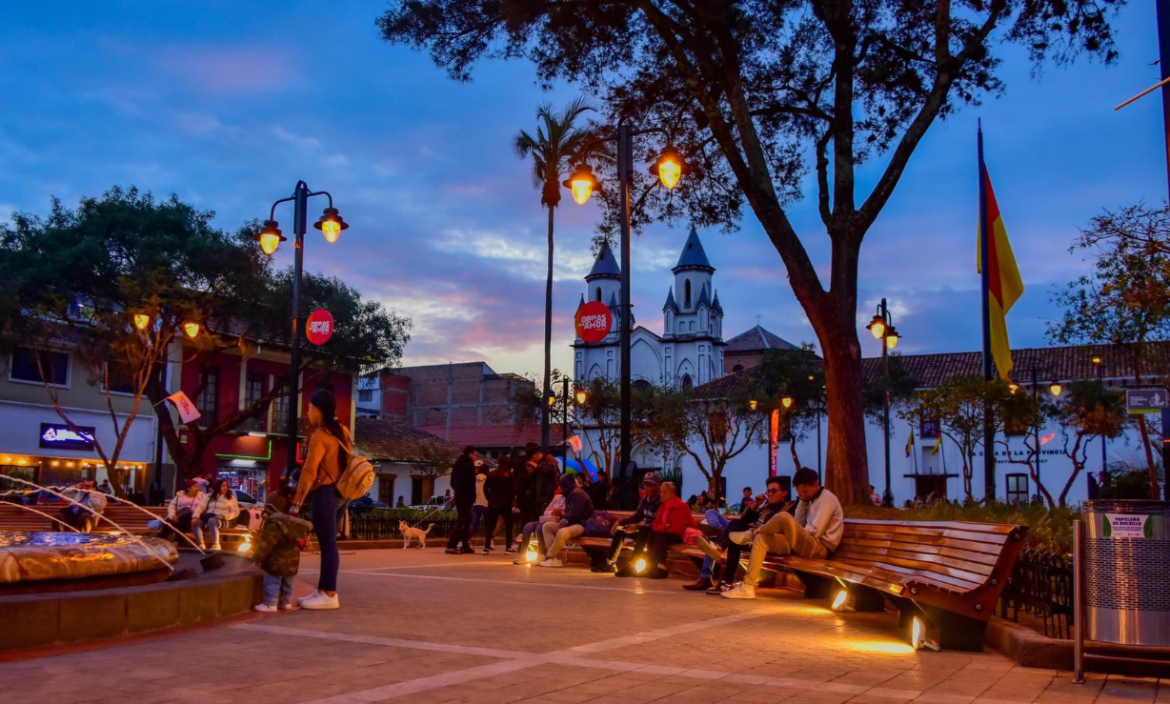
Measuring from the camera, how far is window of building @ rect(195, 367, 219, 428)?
41.1 m

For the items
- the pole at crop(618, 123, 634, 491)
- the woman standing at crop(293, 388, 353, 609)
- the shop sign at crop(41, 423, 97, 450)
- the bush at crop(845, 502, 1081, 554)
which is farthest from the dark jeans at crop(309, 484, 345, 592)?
the shop sign at crop(41, 423, 97, 450)

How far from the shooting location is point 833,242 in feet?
46.4

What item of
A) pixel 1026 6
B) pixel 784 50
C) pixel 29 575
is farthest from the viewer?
pixel 784 50

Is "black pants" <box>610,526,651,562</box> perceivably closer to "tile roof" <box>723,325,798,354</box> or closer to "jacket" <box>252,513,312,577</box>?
"jacket" <box>252,513,312,577</box>

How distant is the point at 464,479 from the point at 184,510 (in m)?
4.32

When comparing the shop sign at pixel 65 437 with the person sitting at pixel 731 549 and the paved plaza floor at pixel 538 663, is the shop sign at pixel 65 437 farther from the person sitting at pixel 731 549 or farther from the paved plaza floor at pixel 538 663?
the paved plaza floor at pixel 538 663

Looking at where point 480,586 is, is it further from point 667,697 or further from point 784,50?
point 784,50

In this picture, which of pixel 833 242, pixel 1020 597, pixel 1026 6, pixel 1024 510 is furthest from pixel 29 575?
pixel 1026 6

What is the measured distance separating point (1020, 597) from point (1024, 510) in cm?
441

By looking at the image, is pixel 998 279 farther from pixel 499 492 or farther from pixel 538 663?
pixel 538 663

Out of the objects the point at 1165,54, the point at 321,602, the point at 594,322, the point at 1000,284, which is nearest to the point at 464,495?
the point at 594,322

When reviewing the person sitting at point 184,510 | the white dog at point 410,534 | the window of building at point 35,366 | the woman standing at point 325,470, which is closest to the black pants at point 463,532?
the white dog at point 410,534

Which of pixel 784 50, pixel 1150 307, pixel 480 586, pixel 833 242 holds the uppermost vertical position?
pixel 784 50

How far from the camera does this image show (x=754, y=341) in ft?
331
